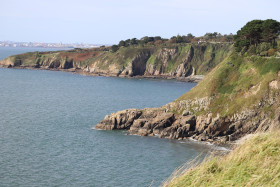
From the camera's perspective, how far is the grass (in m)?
13.0

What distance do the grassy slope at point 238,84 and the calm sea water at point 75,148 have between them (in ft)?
44.1

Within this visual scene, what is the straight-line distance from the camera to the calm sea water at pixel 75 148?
49562 mm

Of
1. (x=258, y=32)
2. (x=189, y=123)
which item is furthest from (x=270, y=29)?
(x=189, y=123)

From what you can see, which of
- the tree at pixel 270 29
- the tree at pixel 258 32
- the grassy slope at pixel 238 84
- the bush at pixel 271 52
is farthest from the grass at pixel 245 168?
the tree at pixel 270 29

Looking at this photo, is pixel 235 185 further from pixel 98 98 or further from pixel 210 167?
pixel 98 98

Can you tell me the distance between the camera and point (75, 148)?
63969mm

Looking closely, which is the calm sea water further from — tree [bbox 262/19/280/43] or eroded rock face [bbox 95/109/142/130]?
tree [bbox 262/19/280/43]

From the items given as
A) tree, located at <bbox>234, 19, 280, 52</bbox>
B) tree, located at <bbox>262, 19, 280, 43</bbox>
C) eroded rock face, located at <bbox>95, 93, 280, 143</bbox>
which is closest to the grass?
eroded rock face, located at <bbox>95, 93, 280, 143</bbox>

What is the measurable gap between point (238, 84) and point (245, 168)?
6663 centimetres

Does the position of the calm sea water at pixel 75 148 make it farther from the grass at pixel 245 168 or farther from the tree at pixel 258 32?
the grass at pixel 245 168

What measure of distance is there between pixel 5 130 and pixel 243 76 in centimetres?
5109

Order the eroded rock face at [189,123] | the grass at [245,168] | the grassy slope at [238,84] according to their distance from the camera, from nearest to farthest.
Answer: the grass at [245,168]
the eroded rock face at [189,123]
the grassy slope at [238,84]

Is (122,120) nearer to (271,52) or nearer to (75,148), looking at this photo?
(75,148)

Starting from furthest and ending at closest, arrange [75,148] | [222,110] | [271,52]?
[271,52] < [222,110] < [75,148]
